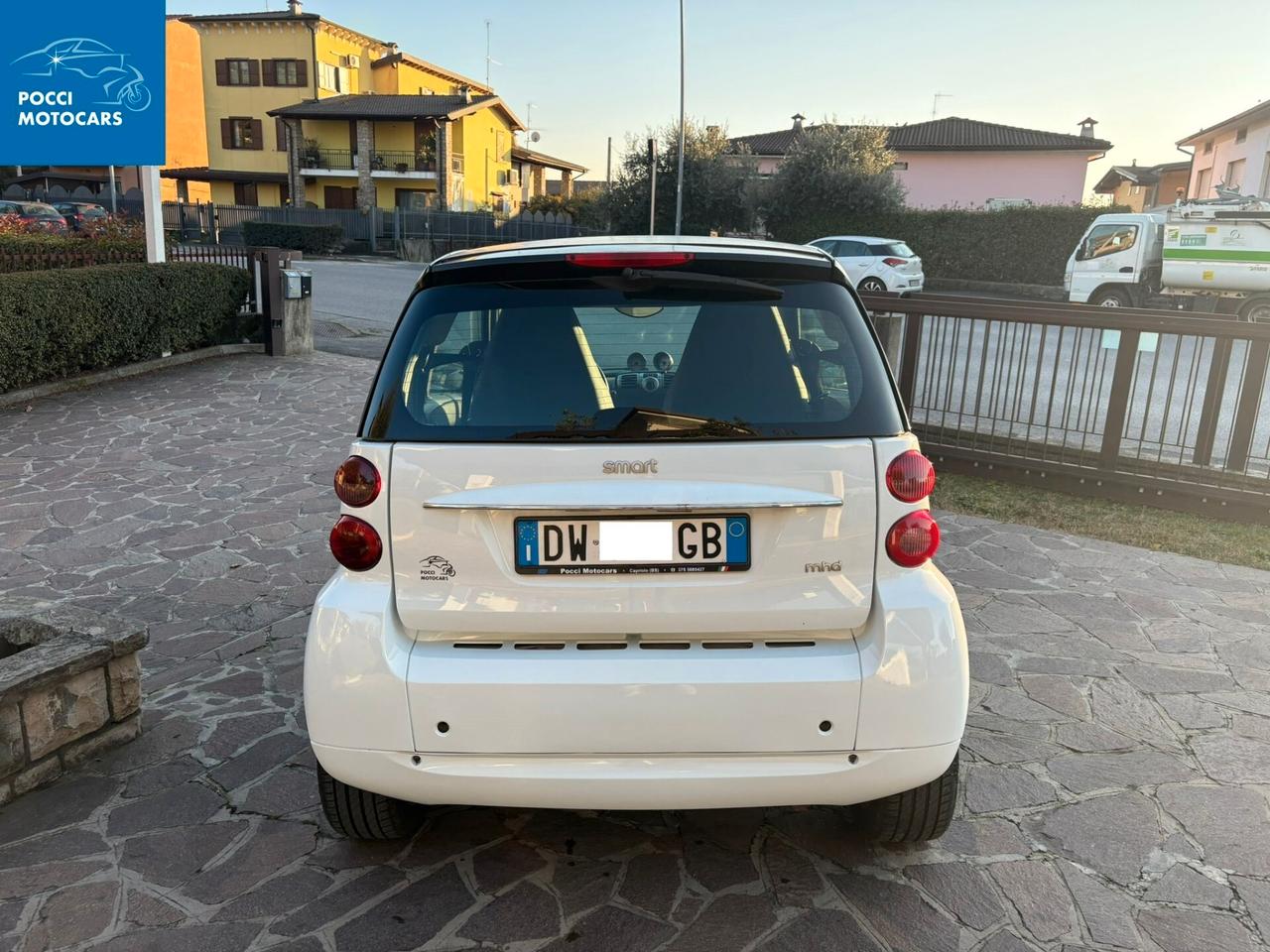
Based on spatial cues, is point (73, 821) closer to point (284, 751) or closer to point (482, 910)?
point (284, 751)

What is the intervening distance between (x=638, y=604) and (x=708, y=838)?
1.07 metres

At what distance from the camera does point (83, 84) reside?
11.3 metres

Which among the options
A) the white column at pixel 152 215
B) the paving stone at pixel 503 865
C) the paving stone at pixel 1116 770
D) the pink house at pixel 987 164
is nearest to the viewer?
the paving stone at pixel 503 865

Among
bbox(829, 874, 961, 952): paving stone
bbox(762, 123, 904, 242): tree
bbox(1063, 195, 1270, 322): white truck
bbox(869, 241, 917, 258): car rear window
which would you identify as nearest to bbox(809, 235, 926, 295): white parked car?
bbox(869, 241, 917, 258): car rear window

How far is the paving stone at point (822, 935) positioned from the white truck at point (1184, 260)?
18.7 metres

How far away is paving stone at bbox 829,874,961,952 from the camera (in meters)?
2.63

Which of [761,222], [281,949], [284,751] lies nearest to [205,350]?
[284,751]

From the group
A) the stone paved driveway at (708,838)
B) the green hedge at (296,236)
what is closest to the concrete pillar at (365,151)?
the green hedge at (296,236)

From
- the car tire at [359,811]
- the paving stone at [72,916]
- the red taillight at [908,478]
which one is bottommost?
the paving stone at [72,916]

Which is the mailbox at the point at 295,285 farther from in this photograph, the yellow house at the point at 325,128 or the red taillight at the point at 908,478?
the yellow house at the point at 325,128

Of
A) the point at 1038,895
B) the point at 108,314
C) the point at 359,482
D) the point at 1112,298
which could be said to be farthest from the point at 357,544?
the point at 1112,298

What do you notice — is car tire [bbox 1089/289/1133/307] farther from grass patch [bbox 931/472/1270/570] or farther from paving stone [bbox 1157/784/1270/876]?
paving stone [bbox 1157/784/1270/876]

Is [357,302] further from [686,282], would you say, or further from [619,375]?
[686,282]

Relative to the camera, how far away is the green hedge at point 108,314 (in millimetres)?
9891
